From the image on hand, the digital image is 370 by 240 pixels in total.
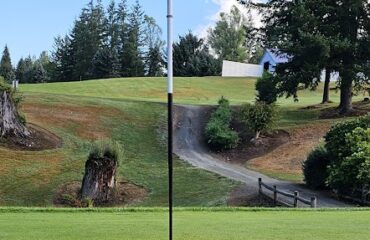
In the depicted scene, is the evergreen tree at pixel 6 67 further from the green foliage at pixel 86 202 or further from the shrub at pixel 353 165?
the shrub at pixel 353 165

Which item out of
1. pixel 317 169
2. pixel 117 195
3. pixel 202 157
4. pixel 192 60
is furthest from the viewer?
pixel 192 60

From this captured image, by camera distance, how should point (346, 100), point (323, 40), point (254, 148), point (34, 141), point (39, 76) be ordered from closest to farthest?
point (34, 141) < point (254, 148) < point (323, 40) < point (346, 100) < point (39, 76)

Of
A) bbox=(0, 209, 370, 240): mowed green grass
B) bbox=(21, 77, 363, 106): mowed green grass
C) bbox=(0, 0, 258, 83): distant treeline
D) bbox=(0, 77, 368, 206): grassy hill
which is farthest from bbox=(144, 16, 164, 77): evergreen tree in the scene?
bbox=(0, 209, 370, 240): mowed green grass

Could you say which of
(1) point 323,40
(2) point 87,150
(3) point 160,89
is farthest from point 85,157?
(3) point 160,89

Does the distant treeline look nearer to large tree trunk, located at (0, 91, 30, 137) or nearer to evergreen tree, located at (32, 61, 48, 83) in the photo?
evergreen tree, located at (32, 61, 48, 83)

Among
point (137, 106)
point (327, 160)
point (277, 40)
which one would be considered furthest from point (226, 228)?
point (137, 106)

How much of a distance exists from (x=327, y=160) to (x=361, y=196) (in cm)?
323

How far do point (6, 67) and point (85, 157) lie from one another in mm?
84215

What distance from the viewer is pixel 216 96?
62.6 metres

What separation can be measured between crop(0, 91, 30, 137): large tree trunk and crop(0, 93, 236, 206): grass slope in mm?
1798

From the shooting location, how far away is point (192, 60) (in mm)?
91375

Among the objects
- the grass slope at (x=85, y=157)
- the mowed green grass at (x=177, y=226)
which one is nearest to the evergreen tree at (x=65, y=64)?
the grass slope at (x=85, y=157)

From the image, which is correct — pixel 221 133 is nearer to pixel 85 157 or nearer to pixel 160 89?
pixel 85 157

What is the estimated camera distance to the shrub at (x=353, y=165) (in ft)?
68.2
